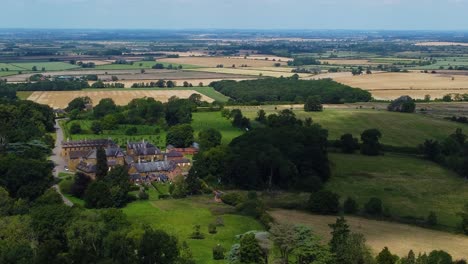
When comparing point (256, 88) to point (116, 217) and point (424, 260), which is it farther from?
point (424, 260)

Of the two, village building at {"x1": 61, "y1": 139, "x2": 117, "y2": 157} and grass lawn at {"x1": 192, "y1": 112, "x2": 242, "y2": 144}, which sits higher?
village building at {"x1": 61, "y1": 139, "x2": 117, "y2": 157}

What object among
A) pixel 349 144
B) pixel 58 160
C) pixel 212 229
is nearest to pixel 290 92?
pixel 349 144

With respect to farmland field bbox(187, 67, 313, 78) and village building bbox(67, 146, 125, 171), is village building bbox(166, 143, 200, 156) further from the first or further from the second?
farmland field bbox(187, 67, 313, 78)

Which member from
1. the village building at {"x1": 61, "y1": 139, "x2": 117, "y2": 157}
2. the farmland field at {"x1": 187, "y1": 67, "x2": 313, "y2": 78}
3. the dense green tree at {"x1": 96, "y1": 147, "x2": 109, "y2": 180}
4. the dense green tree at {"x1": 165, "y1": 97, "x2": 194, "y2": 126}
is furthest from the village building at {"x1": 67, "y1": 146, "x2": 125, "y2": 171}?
the farmland field at {"x1": 187, "y1": 67, "x2": 313, "y2": 78}

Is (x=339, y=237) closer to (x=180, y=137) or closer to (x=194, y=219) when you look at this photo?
(x=194, y=219)

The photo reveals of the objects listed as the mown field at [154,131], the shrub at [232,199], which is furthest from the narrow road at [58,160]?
the shrub at [232,199]

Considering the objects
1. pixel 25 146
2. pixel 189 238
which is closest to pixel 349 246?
pixel 189 238

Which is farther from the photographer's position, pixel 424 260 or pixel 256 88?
pixel 256 88
